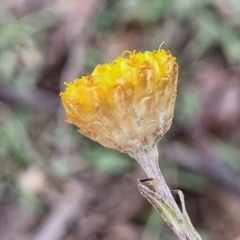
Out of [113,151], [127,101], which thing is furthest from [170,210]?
[113,151]

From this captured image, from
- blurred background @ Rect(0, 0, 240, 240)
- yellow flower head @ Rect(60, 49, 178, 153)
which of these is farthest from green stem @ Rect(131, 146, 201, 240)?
blurred background @ Rect(0, 0, 240, 240)

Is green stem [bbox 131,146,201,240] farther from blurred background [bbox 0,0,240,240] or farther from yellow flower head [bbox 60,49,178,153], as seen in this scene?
blurred background [bbox 0,0,240,240]

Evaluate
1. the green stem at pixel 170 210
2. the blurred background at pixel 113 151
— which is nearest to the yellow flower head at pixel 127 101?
the green stem at pixel 170 210

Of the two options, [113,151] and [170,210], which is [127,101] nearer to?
[170,210]

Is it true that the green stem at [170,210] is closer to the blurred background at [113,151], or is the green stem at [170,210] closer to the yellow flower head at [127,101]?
the yellow flower head at [127,101]

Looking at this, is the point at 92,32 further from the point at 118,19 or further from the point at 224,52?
the point at 224,52

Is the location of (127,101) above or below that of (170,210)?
above
